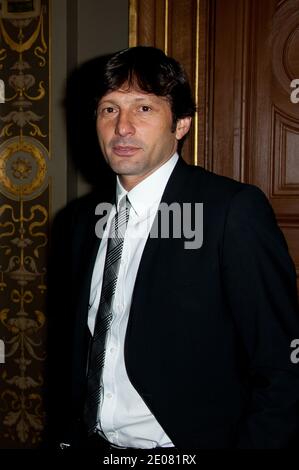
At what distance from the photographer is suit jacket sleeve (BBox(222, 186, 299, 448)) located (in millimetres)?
753

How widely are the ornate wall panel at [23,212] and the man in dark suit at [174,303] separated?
1.88ft

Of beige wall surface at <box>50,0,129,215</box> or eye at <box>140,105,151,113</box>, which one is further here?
beige wall surface at <box>50,0,129,215</box>

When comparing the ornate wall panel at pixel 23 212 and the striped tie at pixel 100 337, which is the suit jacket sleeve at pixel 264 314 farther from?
the ornate wall panel at pixel 23 212

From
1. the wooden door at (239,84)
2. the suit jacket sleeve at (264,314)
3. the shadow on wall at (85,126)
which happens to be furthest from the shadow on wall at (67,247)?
the suit jacket sleeve at (264,314)

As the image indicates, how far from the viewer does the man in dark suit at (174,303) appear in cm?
77

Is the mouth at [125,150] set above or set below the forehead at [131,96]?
below

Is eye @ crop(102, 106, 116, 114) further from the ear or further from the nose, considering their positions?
the ear

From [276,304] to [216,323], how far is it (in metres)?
0.12

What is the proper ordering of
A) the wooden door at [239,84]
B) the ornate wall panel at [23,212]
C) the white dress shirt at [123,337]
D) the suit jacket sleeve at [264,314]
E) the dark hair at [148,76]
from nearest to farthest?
1. the suit jacket sleeve at [264,314]
2. the white dress shirt at [123,337]
3. the dark hair at [148,76]
4. the wooden door at [239,84]
5. the ornate wall panel at [23,212]

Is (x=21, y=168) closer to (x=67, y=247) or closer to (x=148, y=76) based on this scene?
(x=67, y=247)

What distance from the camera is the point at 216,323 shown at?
2.72 feet

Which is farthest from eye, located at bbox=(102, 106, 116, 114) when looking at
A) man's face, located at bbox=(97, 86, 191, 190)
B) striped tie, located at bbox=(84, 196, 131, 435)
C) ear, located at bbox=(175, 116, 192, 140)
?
striped tie, located at bbox=(84, 196, 131, 435)

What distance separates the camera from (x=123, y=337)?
0.89 meters

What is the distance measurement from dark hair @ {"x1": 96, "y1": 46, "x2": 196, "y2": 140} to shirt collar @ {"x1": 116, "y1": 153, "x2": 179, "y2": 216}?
96 millimetres
